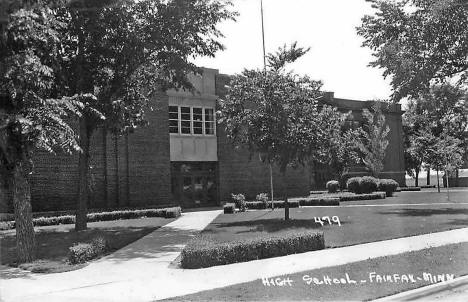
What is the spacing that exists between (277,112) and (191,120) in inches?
571

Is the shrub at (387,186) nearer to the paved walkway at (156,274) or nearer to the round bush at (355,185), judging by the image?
the round bush at (355,185)

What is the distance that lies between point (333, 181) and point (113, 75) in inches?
1211

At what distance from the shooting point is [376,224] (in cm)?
1817

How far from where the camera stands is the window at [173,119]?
31.7 metres

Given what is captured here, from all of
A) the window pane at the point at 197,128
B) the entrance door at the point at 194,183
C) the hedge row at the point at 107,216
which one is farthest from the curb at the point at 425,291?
the window pane at the point at 197,128

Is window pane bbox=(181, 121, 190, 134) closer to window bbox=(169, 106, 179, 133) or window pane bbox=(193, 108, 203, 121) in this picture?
window bbox=(169, 106, 179, 133)

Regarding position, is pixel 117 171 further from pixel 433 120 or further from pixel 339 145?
pixel 433 120

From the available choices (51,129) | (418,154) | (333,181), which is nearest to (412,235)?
(51,129)

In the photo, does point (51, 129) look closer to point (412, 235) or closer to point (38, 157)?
point (412, 235)

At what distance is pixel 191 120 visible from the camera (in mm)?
32406

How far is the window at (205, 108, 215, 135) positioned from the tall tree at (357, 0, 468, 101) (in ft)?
38.9

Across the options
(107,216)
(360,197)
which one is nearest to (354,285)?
(107,216)

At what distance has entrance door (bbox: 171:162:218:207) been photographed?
105ft

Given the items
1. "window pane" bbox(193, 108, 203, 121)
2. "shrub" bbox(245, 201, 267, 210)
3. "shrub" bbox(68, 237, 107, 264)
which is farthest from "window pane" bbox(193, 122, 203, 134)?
"shrub" bbox(68, 237, 107, 264)
